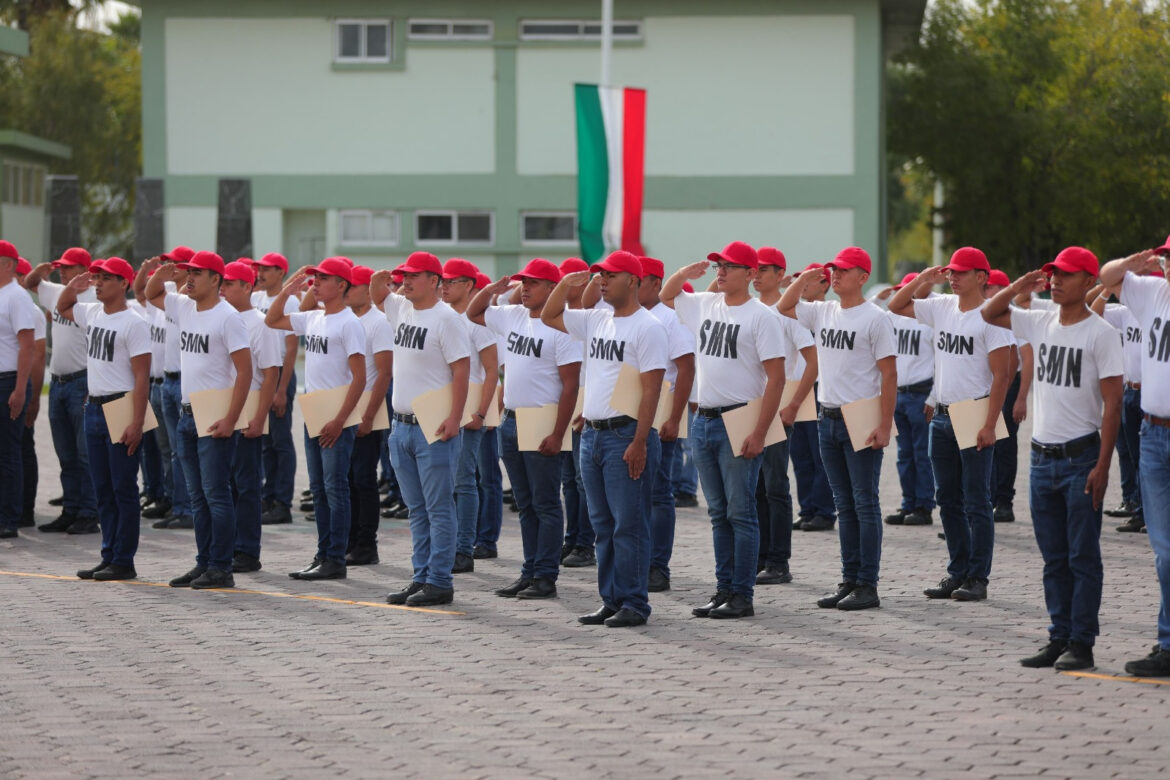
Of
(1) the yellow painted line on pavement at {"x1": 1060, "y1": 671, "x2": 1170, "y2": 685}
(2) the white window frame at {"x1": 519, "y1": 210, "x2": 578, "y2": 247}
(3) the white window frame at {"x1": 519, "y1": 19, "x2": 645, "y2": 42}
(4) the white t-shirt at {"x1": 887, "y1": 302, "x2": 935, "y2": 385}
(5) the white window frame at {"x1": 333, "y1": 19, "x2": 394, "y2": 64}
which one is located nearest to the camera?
(1) the yellow painted line on pavement at {"x1": 1060, "y1": 671, "x2": 1170, "y2": 685}

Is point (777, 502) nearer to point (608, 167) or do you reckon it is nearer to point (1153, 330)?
point (1153, 330)

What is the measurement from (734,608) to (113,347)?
459 cm

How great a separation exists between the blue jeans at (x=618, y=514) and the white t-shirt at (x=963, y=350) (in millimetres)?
2246

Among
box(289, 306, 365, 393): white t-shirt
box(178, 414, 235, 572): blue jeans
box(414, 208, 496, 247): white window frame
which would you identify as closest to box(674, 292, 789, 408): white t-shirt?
box(289, 306, 365, 393): white t-shirt

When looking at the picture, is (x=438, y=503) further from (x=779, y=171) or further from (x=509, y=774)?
(x=779, y=171)

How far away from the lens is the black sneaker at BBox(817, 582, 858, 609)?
10.2m

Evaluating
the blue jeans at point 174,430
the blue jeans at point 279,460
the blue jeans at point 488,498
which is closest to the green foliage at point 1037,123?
the blue jeans at point 279,460

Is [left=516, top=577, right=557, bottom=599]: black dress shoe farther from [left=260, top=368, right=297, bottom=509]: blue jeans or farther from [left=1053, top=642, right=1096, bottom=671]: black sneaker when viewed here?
[left=260, top=368, right=297, bottom=509]: blue jeans

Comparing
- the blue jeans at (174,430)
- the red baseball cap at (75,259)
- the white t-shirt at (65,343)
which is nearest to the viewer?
the red baseball cap at (75,259)

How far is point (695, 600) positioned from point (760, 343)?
1.77 metres

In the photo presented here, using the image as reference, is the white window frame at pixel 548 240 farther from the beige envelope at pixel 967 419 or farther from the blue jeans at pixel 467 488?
the beige envelope at pixel 967 419

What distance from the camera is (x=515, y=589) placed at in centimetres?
1070

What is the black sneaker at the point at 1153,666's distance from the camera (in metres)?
8.16

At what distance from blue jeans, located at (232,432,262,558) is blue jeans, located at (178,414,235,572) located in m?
0.48
